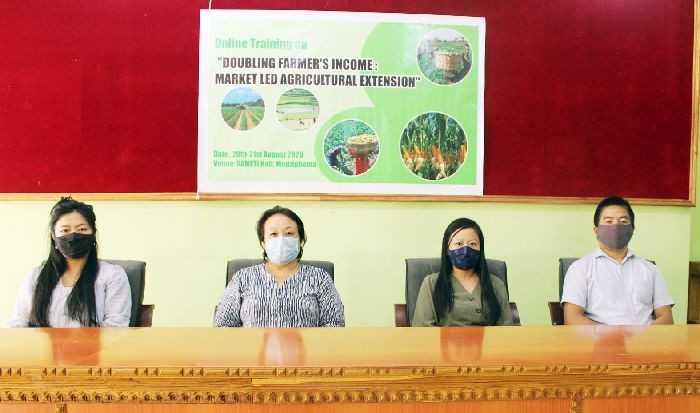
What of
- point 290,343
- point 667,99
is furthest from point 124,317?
point 667,99

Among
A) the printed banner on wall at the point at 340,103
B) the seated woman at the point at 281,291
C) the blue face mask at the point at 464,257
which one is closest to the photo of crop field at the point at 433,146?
the printed banner on wall at the point at 340,103

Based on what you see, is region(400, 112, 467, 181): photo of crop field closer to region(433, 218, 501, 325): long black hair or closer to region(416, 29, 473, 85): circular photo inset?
region(416, 29, 473, 85): circular photo inset

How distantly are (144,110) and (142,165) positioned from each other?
307 mm

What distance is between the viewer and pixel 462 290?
8.88 ft

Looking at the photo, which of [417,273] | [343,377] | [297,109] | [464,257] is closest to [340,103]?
[297,109]

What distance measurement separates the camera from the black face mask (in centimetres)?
249

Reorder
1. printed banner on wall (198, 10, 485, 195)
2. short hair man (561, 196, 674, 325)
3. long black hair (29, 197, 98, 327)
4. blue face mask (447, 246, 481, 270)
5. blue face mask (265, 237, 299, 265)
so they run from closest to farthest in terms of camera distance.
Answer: long black hair (29, 197, 98, 327) < blue face mask (265, 237, 299, 265) < blue face mask (447, 246, 481, 270) < short hair man (561, 196, 674, 325) < printed banner on wall (198, 10, 485, 195)

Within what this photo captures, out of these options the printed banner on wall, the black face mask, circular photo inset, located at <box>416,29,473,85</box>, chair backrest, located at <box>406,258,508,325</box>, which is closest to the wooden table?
the black face mask

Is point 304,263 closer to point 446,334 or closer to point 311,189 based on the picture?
point 311,189

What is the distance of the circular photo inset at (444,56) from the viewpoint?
11.2 ft

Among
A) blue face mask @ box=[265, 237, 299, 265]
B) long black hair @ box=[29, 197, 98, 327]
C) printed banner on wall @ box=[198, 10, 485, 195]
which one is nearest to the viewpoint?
long black hair @ box=[29, 197, 98, 327]

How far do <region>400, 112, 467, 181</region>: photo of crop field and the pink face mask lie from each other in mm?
890

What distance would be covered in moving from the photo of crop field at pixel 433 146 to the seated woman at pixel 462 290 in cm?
76

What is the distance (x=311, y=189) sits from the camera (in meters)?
3.38
